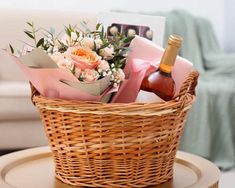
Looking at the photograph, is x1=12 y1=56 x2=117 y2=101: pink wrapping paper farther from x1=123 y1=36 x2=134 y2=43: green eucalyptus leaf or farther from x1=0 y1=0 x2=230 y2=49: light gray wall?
x1=0 y1=0 x2=230 y2=49: light gray wall

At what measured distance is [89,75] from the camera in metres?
0.90

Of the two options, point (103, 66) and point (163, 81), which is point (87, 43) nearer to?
point (103, 66)

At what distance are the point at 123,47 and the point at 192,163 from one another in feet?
1.17

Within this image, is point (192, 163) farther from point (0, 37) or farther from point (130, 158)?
point (0, 37)

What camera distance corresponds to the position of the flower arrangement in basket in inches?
34.4

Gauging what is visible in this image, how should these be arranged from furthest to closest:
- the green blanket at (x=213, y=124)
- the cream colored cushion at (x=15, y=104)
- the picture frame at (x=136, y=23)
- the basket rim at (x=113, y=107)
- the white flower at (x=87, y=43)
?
the green blanket at (x=213, y=124) < the cream colored cushion at (x=15, y=104) < the picture frame at (x=136, y=23) < the white flower at (x=87, y=43) < the basket rim at (x=113, y=107)

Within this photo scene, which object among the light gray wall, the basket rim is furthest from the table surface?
the light gray wall

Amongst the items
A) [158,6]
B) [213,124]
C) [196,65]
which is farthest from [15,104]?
[158,6]

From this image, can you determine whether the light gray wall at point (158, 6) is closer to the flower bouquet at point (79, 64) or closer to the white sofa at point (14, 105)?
the white sofa at point (14, 105)

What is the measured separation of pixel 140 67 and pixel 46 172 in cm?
33

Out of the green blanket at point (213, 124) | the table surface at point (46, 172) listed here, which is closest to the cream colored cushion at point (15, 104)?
the green blanket at point (213, 124)

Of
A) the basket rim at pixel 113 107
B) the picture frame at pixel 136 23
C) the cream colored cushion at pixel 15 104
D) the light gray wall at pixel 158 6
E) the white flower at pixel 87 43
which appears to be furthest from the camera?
the light gray wall at pixel 158 6

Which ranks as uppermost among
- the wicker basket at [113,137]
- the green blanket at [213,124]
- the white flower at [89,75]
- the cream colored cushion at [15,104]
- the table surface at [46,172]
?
the white flower at [89,75]

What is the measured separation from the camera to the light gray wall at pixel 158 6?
3.24 meters
